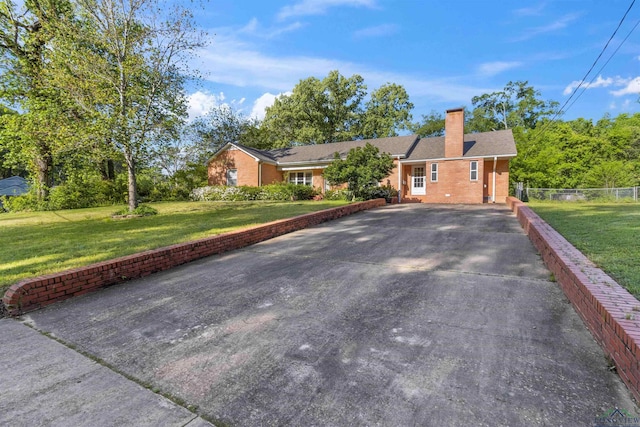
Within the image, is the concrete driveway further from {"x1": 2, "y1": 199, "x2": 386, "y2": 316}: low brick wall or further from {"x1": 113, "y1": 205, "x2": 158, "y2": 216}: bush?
{"x1": 113, "y1": 205, "x2": 158, "y2": 216}: bush

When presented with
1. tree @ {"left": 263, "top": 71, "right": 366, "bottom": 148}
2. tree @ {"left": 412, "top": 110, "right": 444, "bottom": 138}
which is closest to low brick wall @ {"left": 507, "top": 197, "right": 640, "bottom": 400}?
tree @ {"left": 263, "top": 71, "right": 366, "bottom": 148}

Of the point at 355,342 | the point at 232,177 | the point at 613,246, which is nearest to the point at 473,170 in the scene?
the point at 613,246

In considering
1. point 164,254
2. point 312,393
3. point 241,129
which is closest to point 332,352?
point 312,393

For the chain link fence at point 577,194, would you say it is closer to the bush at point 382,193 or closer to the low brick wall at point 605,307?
the bush at point 382,193

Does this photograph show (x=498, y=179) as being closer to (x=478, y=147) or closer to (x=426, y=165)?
(x=478, y=147)

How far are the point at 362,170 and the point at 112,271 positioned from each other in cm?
1221

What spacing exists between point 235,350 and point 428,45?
67.7ft

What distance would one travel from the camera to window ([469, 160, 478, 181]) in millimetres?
17422

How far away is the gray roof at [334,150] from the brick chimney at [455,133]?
249 centimetres

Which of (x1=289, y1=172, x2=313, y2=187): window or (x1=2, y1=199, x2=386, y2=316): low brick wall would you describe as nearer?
(x1=2, y1=199, x2=386, y2=316): low brick wall

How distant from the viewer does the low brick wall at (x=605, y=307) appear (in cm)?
210

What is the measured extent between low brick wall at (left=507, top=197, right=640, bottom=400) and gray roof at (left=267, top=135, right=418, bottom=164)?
613 inches

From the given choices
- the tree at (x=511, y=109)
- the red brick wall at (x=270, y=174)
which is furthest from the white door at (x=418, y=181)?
the tree at (x=511, y=109)

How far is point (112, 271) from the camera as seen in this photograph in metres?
4.66
